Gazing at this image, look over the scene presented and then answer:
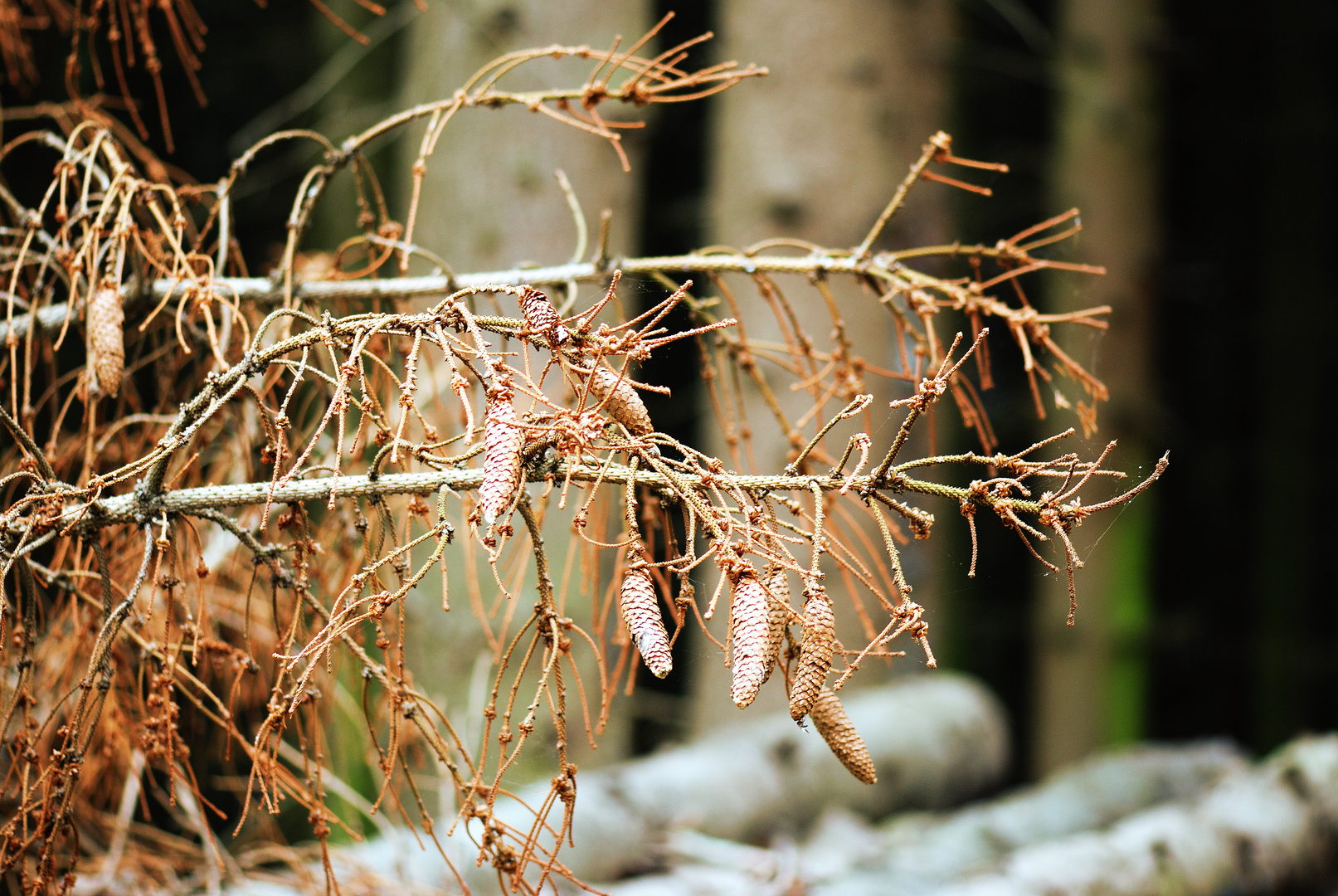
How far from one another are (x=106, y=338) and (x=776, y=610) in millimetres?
406

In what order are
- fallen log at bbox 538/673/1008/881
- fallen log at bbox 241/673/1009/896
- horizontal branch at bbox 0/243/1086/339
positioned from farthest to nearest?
fallen log at bbox 538/673/1008/881 → fallen log at bbox 241/673/1009/896 → horizontal branch at bbox 0/243/1086/339

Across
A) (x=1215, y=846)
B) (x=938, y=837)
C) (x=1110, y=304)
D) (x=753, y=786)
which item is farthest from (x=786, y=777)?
(x=1110, y=304)

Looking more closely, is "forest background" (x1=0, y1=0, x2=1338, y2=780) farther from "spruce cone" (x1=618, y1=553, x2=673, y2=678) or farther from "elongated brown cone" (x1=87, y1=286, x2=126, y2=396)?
"elongated brown cone" (x1=87, y1=286, x2=126, y2=396)

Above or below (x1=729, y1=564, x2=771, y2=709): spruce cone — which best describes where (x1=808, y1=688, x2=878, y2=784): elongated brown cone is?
below

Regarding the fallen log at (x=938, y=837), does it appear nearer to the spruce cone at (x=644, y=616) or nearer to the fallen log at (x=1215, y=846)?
the fallen log at (x=1215, y=846)

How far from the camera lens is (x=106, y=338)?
57 centimetres

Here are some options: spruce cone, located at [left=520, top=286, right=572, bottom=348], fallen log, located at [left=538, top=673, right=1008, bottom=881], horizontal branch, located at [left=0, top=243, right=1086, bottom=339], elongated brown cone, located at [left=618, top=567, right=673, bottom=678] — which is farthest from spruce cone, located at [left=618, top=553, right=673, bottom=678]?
fallen log, located at [left=538, top=673, right=1008, bottom=881]

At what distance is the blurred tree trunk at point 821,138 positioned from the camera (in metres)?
1.57

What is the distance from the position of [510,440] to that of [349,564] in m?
0.37

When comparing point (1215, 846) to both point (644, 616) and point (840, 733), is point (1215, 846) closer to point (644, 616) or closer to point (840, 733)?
point (840, 733)

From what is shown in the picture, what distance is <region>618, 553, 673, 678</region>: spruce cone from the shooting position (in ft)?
1.39

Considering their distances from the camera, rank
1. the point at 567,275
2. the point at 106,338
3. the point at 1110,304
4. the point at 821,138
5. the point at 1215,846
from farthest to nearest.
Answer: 1. the point at 1110,304
2. the point at 821,138
3. the point at 1215,846
4. the point at 567,275
5. the point at 106,338

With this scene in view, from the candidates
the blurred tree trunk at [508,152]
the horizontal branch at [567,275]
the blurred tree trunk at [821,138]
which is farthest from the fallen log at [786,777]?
the blurred tree trunk at [508,152]

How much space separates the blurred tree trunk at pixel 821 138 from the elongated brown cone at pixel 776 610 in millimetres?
1079
